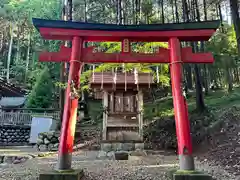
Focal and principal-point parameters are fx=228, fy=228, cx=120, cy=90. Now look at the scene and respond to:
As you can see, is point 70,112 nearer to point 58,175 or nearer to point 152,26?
point 58,175

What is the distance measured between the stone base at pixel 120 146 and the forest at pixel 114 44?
2.83m

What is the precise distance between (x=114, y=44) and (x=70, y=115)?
22.3ft

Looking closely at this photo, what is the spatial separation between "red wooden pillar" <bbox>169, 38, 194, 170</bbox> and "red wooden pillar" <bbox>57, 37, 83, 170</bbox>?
2.27 meters

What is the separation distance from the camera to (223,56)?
1582 cm

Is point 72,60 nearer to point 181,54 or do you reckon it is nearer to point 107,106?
point 181,54

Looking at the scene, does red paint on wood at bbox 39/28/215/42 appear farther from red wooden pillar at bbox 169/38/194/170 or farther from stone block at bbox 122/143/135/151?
stone block at bbox 122/143/135/151

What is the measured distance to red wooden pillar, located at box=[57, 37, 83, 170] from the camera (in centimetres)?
481

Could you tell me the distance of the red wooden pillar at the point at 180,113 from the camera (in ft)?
15.7

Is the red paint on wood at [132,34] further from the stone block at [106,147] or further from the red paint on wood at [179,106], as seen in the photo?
the stone block at [106,147]

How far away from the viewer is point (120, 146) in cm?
988

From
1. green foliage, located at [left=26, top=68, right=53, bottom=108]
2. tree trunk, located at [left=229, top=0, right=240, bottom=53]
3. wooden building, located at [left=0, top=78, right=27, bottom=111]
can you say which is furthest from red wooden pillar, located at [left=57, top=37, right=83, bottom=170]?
wooden building, located at [left=0, top=78, right=27, bottom=111]

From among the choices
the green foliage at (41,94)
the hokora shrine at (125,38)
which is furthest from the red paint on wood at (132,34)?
the green foliage at (41,94)

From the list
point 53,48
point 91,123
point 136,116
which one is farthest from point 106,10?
point 136,116

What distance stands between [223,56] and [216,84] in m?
6.47
